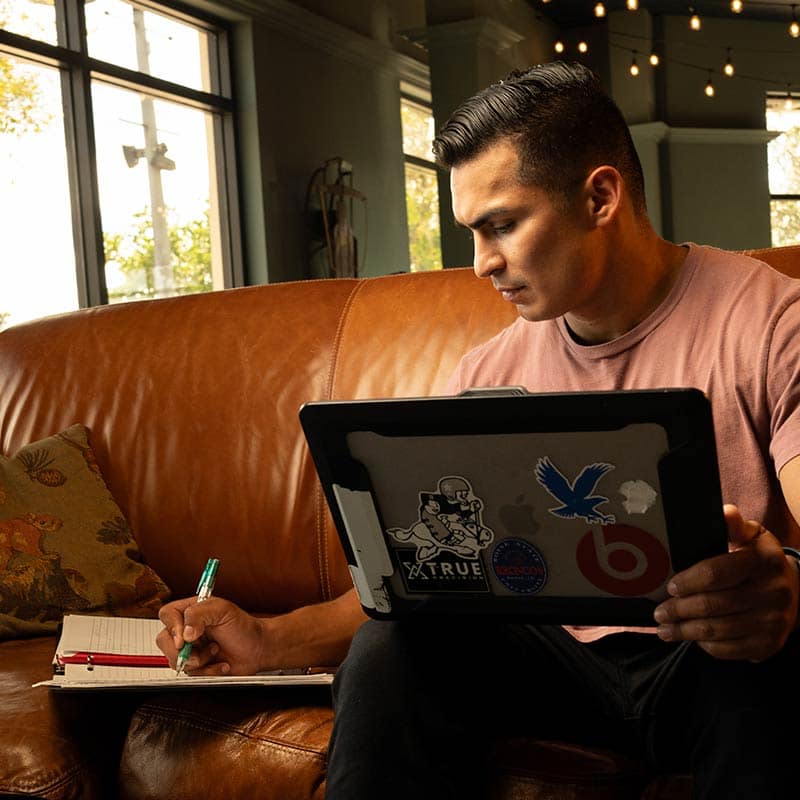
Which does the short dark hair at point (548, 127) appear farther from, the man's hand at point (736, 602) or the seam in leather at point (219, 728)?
the seam in leather at point (219, 728)

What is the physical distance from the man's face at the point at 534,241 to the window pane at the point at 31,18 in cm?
390

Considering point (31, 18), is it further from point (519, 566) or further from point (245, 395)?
point (519, 566)

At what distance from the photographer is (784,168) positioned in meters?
10.4

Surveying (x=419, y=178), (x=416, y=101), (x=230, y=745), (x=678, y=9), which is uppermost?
(x=678, y=9)

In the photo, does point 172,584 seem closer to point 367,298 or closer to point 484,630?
point 367,298

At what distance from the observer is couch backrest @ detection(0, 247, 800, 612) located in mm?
1837

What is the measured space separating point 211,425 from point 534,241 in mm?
856

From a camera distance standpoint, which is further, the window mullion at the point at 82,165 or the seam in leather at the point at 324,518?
the window mullion at the point at 82,165

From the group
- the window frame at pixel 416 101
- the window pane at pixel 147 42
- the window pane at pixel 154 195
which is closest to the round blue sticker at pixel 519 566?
the window pane at pixel 154 195

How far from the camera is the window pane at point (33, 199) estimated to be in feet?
15.3

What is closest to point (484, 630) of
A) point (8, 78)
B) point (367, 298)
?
point (367, 298)

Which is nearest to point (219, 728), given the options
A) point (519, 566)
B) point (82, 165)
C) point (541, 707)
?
point (541, 707)

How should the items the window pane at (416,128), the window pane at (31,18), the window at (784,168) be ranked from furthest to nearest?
the window at (784,168) → the window pane at (416,128) → the window pane at (31,18)

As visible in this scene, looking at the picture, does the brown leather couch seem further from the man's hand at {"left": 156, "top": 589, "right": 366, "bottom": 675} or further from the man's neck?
the man's neck
